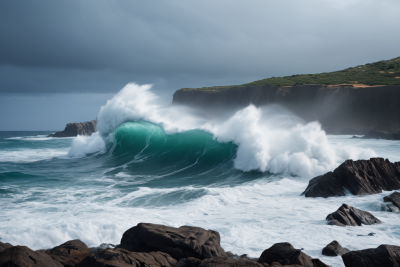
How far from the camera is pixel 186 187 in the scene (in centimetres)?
1118

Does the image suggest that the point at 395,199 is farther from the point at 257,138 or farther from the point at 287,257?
the point at 257,138

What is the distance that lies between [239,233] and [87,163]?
1398 centimetres

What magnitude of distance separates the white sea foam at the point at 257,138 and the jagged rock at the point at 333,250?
771cm

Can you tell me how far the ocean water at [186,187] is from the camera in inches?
248

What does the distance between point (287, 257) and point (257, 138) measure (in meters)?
10.9

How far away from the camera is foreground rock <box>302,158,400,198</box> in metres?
9.36

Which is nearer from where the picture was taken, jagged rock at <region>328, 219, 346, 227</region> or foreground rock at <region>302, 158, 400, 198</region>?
jagged rock at <region>328, 219, 346, 227</region>

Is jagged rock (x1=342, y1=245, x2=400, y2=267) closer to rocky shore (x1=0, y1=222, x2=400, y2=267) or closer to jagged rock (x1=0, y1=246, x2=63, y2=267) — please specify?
rocky shore (x1=0, y1=222, x2=400, y2=267)

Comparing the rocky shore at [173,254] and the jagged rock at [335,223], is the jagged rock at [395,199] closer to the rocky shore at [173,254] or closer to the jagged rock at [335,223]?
the jagged rock at [335,223]

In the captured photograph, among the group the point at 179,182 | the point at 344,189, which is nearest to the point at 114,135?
the point at 179,182

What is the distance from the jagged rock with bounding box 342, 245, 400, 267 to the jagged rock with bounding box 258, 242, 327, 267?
43 cm

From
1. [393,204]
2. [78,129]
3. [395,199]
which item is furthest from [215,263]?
[78,129]

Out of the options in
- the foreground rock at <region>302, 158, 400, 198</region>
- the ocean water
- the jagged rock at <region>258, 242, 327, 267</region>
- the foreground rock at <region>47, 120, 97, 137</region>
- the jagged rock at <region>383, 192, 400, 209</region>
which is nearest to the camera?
the jagged rock at <region>258, 242, 327, 267</region>

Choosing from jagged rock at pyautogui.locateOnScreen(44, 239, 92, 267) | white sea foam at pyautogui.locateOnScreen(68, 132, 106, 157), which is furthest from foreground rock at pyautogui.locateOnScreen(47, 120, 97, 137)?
jagged rock at pyautogui.locateOnScreen(44, 239, 92, 267)
